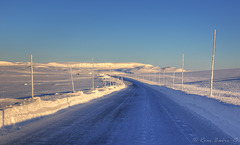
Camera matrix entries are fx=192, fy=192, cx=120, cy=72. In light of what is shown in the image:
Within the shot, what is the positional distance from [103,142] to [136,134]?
170 cm

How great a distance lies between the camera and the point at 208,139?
25.0ft

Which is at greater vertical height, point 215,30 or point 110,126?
point 215,30

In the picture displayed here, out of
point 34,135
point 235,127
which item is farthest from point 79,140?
point 235,127

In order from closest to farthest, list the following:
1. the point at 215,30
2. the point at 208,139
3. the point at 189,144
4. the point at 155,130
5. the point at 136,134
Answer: the point at 189,144
the point at 208,139
the point at 136,134
the point at 155,130
the point at 215,30

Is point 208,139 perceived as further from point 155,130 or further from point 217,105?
point 217,105

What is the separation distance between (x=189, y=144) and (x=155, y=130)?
82.2 inches

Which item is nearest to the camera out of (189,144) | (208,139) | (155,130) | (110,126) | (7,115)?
(189,144)

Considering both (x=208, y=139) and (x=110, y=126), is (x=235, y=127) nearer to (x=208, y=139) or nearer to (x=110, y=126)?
(x=208, y=139)

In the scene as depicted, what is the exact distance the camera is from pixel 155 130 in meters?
8.91

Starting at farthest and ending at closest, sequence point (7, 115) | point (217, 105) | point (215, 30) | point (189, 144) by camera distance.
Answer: point (215, 30) → point (217, 105) → point (7, 115) → point (189, 144)

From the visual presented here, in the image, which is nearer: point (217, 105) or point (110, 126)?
point (110, 126)

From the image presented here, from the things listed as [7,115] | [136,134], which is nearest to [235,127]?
[136,134]

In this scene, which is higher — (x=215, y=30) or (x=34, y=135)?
(x=215, y=30)

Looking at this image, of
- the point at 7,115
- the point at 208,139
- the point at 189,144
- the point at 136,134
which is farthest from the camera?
the point at 7,115
